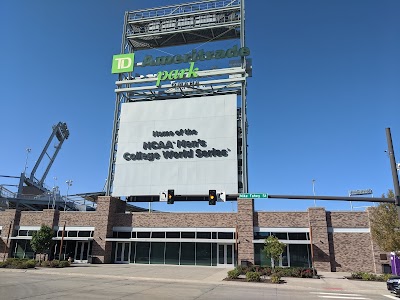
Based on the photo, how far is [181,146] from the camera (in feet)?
149

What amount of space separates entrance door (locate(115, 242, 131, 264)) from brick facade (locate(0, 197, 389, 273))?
0.86m

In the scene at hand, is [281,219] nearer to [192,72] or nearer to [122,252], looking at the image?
[122,252]

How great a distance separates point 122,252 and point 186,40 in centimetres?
3230

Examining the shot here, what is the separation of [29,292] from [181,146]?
30753 mm

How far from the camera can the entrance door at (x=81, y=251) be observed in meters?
Result: 41.1

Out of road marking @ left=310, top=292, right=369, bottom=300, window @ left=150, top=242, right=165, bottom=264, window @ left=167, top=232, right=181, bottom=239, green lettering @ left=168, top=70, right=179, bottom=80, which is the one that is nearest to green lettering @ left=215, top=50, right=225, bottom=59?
green lettering @ left=168, top=70, right=179, bottom=80

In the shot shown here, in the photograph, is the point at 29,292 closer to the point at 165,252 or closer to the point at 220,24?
the point at 165,252

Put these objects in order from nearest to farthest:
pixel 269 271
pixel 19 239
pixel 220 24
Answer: pixel 269 271
pixel 19 239
pixel 220 24

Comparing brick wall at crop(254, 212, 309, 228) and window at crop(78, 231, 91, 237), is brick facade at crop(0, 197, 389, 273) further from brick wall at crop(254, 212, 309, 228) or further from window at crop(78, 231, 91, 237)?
window at crop(78, 231, 91, 237)

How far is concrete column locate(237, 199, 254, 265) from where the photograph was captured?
35625mm

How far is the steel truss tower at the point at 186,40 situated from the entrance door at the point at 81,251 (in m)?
6.92

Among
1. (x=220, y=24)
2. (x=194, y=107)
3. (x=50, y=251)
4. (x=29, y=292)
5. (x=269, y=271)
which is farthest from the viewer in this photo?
(x=220, y=24)

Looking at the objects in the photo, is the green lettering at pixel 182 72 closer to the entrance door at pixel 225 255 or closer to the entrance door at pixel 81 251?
the entrance door at pixel 225 255

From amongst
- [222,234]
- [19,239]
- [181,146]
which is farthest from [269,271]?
[19,239]
